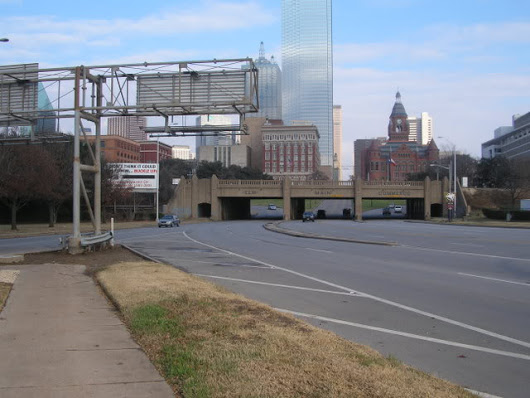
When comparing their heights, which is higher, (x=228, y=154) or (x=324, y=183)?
(x=228, y=154)

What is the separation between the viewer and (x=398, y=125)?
193m

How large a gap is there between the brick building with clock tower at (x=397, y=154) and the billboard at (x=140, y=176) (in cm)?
9413

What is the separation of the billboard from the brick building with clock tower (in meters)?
94.1

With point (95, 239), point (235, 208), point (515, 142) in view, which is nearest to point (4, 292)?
point (95, 239)

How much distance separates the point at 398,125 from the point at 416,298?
622 ft

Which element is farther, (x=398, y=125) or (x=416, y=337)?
(x=398, y=125)

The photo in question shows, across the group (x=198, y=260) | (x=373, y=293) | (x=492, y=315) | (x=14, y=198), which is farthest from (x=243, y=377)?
(x=14, y=198)

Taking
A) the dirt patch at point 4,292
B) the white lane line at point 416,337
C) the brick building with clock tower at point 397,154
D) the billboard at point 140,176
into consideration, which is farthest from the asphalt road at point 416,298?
the brick building with clock tower at point 397,154

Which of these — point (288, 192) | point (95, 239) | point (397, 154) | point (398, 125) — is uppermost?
point (398, 125)

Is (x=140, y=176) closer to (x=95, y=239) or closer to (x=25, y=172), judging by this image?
(x=25, y=172)

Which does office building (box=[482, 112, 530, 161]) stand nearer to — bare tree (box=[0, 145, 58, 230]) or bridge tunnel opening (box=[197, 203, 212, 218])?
bridge tunnel opening (box=[197, 203, 212, 218])

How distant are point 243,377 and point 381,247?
21.9 meters

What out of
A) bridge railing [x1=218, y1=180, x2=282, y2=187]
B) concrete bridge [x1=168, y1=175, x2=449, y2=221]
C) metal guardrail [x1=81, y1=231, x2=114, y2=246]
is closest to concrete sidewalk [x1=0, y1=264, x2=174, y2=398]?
metal guardrail [x1=81, y1=231, x2=114, y2=246]

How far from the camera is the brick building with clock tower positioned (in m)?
170
